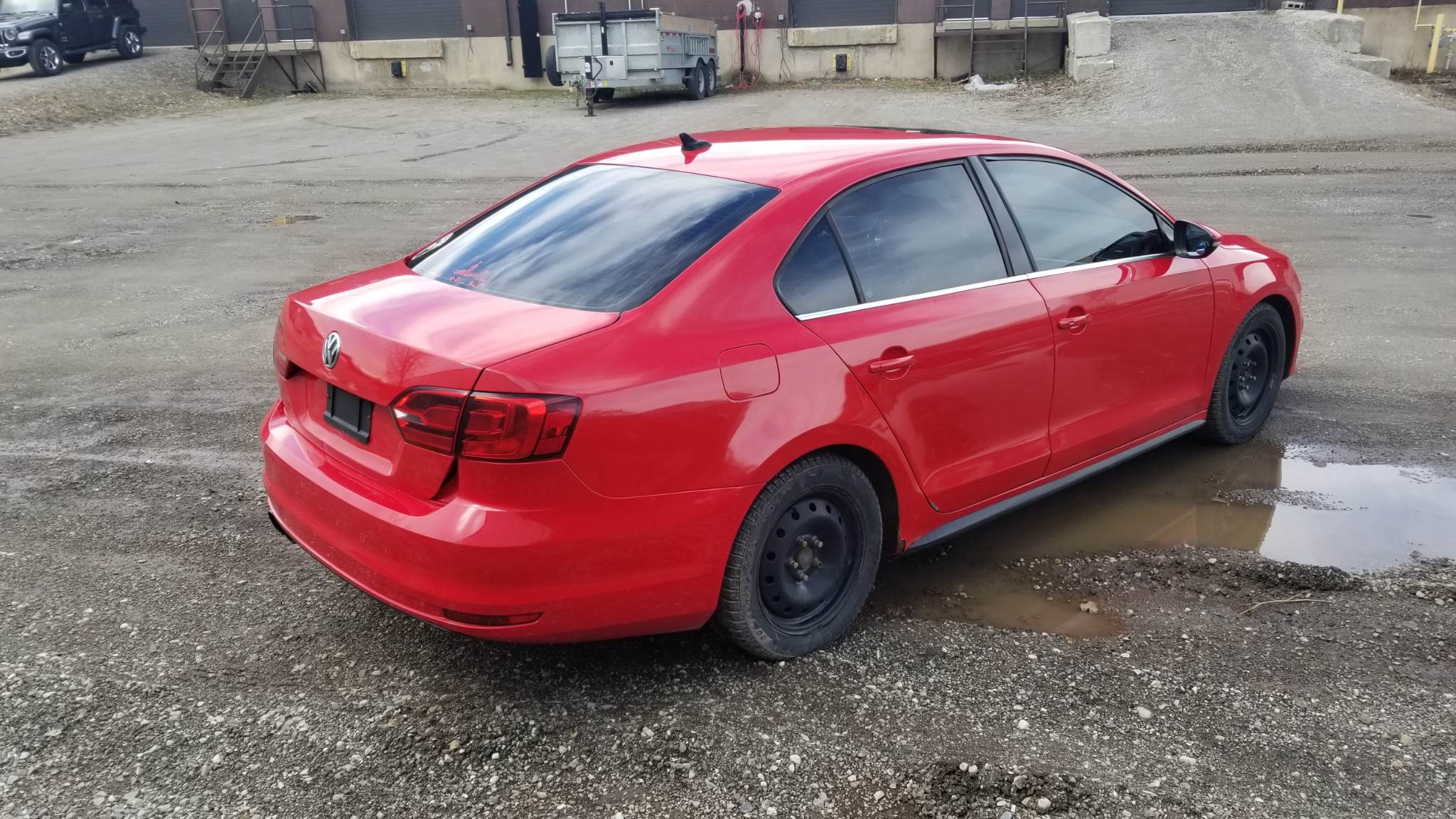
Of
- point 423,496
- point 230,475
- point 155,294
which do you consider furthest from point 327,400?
point 155,294

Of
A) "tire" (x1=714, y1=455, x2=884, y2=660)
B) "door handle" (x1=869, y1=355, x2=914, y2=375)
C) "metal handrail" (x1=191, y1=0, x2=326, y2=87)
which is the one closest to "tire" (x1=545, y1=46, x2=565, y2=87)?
"metal handrail" (x1=191, y1=0, x2=326, y2=87)

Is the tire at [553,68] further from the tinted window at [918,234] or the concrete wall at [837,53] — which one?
the tinted window at [918,234]

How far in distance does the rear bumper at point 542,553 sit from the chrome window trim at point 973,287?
655 millimetres

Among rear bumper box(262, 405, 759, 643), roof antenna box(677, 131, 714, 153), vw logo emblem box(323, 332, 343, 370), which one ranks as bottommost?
rear bumper box(262, 405, 759, 643)

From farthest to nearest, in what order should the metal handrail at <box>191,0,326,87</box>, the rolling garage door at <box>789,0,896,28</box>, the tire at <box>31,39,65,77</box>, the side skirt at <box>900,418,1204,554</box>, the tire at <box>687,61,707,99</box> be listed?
the metal handrail at <box>191,0,326,87</box> → the rolling garage door at <box>789,0,896,28</box> → the tire at <box>31,39,65,77</box> → the tire at <box>687,61,707,99</box> → the side skirt at <box>900,418,1204,554</box>

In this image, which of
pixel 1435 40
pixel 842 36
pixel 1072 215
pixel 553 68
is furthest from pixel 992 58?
pixel 1072 215

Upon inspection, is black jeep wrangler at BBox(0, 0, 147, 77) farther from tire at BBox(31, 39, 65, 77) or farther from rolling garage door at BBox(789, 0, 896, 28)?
rolling garage door at BBox(789, 0, 896, 28)

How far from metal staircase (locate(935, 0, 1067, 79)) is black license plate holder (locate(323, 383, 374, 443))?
25447mm

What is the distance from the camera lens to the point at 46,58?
26500 mm

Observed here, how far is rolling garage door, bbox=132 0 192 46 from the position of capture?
3325cm

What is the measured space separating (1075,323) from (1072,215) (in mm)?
505

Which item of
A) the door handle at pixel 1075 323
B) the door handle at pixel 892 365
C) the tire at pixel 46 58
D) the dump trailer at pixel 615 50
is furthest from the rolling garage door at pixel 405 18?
the door handle at pixel 892 365

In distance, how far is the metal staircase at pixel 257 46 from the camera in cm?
3083

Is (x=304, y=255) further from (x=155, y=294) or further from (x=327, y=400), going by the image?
(x=327, y=400)
